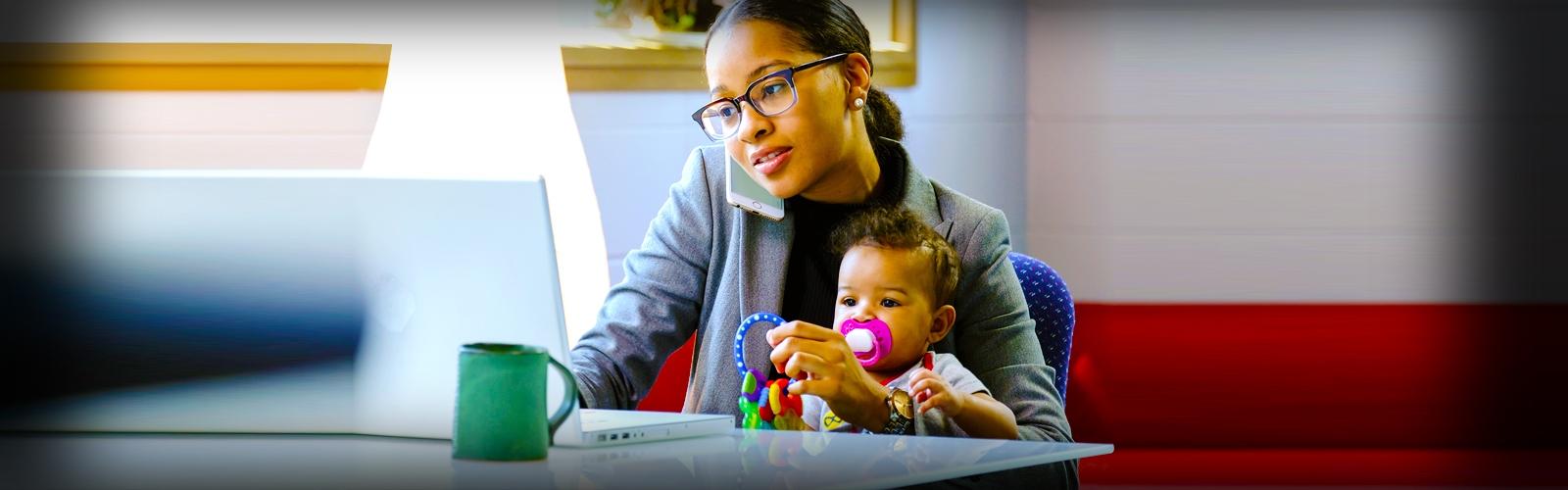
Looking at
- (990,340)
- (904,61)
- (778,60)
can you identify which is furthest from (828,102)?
(904,61)

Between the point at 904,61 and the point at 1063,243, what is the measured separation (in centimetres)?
57

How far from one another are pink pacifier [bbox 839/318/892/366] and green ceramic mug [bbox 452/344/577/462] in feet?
2.09

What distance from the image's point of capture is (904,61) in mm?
2643

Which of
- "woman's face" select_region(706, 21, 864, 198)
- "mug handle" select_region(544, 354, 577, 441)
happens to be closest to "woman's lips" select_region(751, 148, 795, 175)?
"woman's face" select_region(706, 21, 864, 198)

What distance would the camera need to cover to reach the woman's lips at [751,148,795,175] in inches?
61.1

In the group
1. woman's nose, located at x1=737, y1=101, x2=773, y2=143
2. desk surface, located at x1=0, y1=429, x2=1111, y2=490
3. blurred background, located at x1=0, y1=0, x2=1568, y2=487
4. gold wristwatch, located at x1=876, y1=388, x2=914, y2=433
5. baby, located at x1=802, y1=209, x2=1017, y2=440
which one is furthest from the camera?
blurred background, located at x1=0, y1=0, x2=1568, y2=487

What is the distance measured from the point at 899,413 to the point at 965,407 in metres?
0.10

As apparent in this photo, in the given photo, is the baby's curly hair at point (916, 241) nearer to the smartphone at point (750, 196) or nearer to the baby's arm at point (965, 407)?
the smartphone at point (750, 196)

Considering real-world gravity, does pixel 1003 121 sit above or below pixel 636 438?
above

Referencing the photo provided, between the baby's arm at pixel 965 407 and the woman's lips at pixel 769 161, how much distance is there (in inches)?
17.0

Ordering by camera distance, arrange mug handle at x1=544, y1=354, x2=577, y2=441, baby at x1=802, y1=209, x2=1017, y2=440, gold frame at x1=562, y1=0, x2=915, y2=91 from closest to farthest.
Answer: mug handle at x1=544, y1=354, x2=577, y2=441, baby at x1=802, y1=209, x2=1017, y2=440, gold frame at x1=562, y1=0, x2=915, y2=91

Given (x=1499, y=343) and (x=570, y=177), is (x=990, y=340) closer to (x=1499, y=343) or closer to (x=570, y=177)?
(x=570, y=177)

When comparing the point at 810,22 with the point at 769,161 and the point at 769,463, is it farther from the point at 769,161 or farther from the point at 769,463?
the point at 769,463

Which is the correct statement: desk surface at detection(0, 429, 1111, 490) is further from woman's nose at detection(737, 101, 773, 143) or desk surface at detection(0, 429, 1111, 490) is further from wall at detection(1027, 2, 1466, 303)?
wall at detection(1027, 2, 1466, 303)
